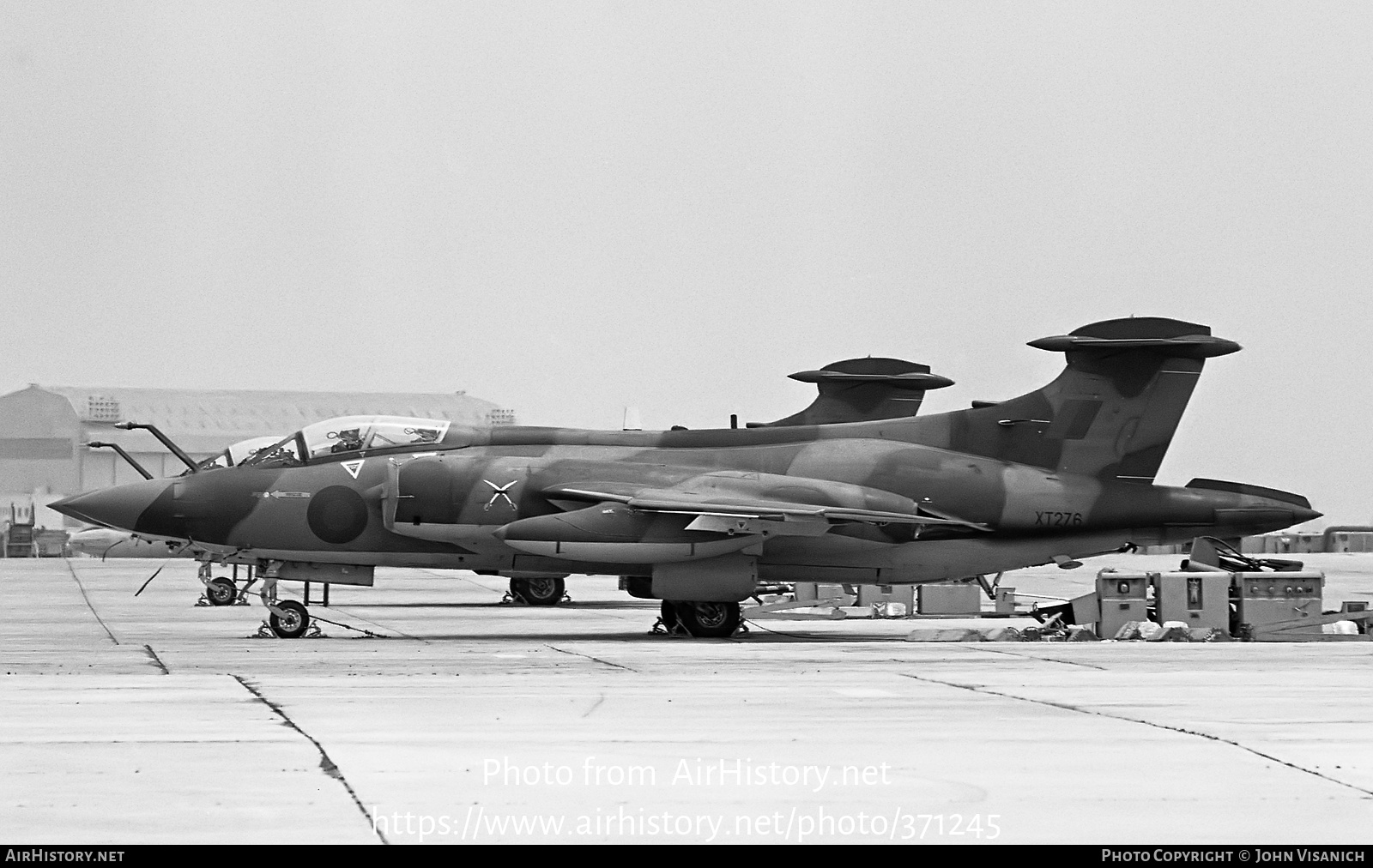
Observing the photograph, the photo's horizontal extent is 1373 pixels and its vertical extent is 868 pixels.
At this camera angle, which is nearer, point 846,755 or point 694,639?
point 846,755

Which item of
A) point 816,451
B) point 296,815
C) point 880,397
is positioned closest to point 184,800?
point 296,815

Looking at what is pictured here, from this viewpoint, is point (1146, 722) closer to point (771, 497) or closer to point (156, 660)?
point (156, 660)

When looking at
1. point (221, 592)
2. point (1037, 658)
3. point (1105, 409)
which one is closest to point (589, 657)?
point (1037, 658)

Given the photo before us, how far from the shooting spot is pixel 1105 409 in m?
20.3

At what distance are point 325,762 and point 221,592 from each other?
20.9m

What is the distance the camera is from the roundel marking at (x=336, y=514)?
19.1 meters

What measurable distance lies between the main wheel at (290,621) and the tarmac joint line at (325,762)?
7.31 m

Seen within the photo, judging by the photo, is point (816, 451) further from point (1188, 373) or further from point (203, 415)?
point (203, 415)

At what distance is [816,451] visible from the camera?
66.2 feet

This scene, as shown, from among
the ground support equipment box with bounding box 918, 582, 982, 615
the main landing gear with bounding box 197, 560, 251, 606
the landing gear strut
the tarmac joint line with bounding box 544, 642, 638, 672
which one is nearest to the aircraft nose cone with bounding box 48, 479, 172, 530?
Answer: the landing gear strut

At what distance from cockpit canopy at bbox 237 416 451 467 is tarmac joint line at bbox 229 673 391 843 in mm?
7938

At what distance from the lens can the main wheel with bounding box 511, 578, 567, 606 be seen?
30453 mm

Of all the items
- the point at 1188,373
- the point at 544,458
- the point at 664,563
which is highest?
the point at 1188,373
